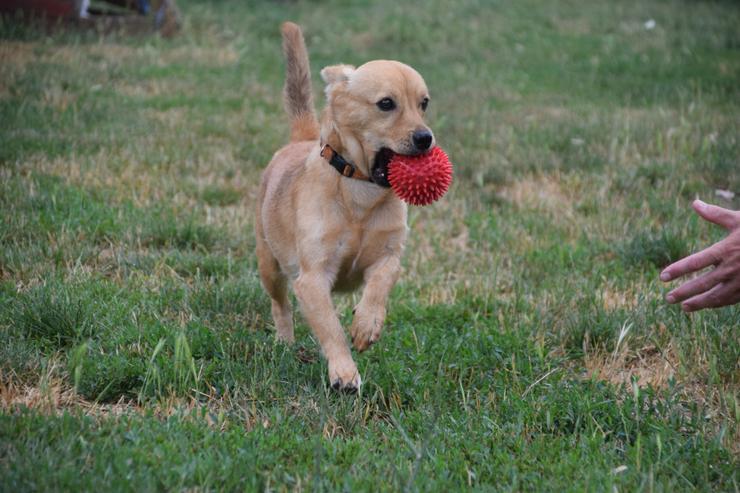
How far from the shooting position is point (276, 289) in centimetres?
439

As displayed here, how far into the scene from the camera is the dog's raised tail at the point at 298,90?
4.71 meters

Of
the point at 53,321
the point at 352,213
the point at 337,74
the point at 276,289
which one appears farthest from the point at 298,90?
the point at 53,321

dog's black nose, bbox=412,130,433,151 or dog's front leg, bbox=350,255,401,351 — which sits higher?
dog's black nose, bbox=412,130,433,151

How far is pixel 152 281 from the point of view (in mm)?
4492

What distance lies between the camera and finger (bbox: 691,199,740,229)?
305 centimetres

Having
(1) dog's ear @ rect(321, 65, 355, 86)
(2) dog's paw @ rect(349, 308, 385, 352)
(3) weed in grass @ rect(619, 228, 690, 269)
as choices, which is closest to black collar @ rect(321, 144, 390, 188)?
(1) dog's ear @ rect(321, 65, 355, 86)

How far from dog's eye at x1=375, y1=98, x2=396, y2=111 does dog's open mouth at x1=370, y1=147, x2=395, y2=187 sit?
177mm

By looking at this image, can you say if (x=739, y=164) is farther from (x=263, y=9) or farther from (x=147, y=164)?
(x=263, y=9)

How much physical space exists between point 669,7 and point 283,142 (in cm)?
1161

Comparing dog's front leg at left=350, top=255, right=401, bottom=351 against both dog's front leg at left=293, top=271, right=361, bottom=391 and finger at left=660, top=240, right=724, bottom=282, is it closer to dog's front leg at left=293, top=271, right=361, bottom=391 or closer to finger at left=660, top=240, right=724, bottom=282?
dog's front leg at left=293, top=271, right=361, bottom=391

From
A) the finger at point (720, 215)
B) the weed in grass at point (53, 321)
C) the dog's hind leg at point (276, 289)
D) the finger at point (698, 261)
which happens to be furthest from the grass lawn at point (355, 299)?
the finger at point (720, 215)

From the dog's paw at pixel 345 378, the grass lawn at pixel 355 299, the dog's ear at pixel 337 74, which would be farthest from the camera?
the dog's ear at pixel 337 74

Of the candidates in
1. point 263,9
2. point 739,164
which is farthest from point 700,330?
point 263,9

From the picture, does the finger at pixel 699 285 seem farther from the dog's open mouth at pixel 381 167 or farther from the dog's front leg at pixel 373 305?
the dog's open mouth at pixel 381 167
